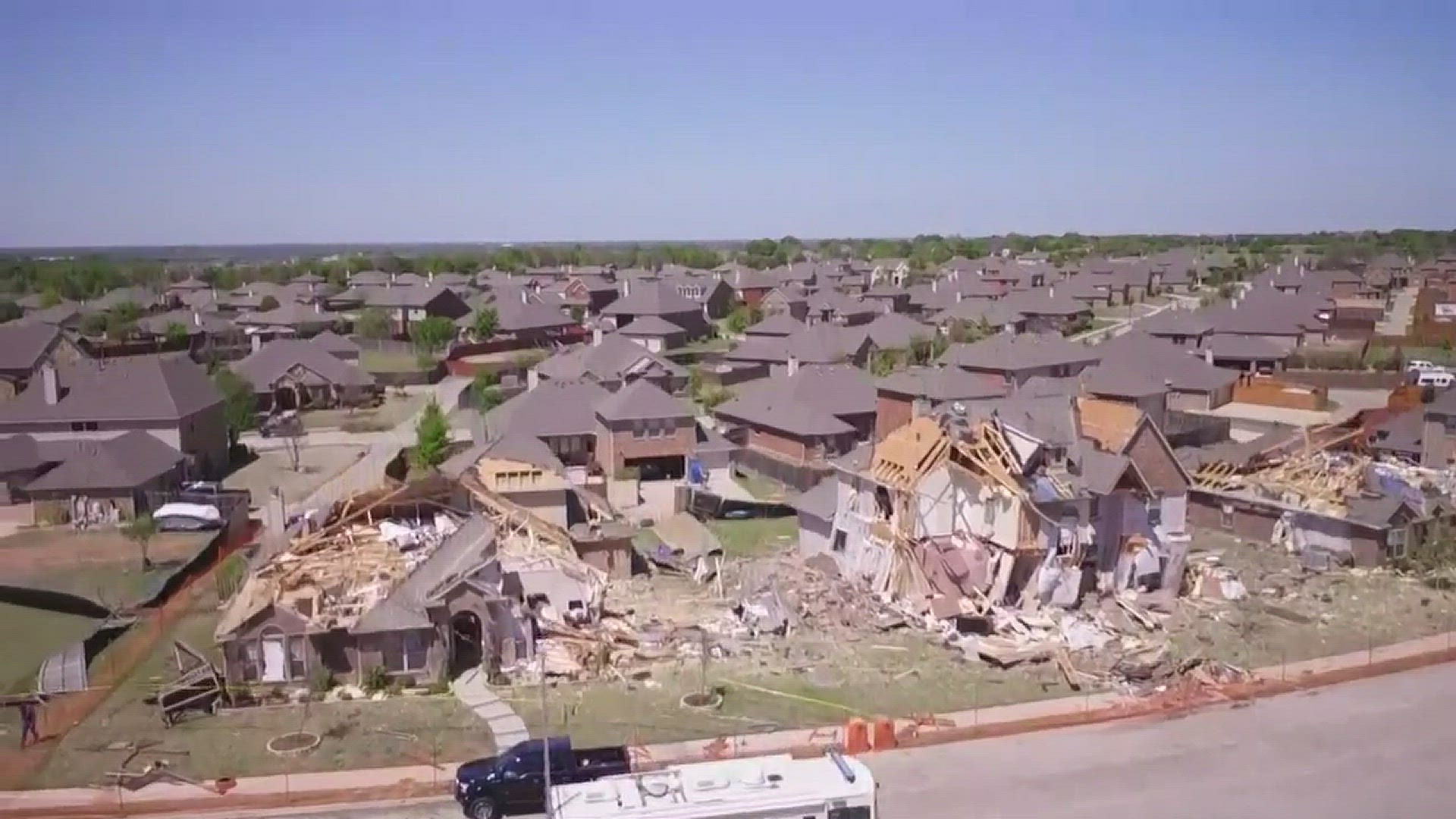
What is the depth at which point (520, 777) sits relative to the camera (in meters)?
18.5

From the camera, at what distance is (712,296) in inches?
4129

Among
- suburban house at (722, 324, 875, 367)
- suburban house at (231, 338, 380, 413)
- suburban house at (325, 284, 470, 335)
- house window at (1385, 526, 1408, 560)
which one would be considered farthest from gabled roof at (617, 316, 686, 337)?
house window at (1385, 526, 1408, 560)

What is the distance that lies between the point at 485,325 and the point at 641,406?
41.7 metres

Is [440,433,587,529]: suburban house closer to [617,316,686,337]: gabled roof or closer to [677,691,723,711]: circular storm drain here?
[677,691,723,711]: circular storm drain

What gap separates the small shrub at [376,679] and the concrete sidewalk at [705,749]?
3.61 meters

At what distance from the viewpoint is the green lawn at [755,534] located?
34.7 m

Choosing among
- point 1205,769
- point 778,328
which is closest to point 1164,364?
point 778,328

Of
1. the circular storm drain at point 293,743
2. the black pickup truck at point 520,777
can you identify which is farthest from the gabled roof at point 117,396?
the black pickup truck at point 520,777

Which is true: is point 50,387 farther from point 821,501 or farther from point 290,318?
point 290,318

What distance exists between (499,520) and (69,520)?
17.6 meters

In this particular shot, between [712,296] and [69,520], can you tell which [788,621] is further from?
[712,296]

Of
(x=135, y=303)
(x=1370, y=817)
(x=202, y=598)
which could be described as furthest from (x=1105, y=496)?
(x=135, y=303)

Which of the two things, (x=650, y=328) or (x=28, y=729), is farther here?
(x=650, y=328)

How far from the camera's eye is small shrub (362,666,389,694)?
2373cm
